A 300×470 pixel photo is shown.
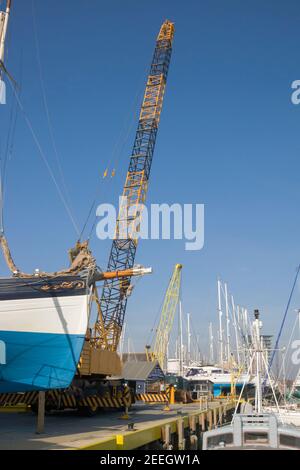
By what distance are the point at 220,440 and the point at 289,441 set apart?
1.76 metres

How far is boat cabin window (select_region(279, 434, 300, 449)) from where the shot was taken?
41.2 ft

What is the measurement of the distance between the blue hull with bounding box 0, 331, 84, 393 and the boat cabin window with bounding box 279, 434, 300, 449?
28.3 feet

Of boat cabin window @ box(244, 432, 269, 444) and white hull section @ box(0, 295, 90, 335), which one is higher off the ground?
white hull section @ box(0, 295, 90, 335)

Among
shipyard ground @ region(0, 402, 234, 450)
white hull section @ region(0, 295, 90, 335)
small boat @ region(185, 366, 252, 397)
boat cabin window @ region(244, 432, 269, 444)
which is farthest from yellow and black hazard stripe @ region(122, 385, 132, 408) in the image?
small boat @ region(185, 366, 252, 397)

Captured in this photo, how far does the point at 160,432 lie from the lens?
19.6 meters

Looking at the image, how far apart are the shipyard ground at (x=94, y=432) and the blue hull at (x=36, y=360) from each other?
162 centimetres

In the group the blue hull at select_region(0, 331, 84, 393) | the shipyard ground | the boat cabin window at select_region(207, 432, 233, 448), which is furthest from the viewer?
the blue hull at select_region(0, 331, 84, 393)

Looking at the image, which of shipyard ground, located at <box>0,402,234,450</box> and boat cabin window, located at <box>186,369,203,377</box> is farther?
boat cabin window, located at <box>186,369,203,377</box>

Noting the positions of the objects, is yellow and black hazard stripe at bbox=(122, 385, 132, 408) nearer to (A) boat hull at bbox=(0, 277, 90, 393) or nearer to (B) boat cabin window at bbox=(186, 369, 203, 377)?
(A) boat hull at bbox=(0, 277, 90, 393)

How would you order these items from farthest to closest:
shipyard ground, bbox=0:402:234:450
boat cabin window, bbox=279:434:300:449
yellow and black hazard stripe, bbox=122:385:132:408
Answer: yellow and black hazard stripe, bbox=122:385:132:408 < shipyard ground, bbox=0:402:234:450 < boat cabin window, bbox=279:434:300:449
